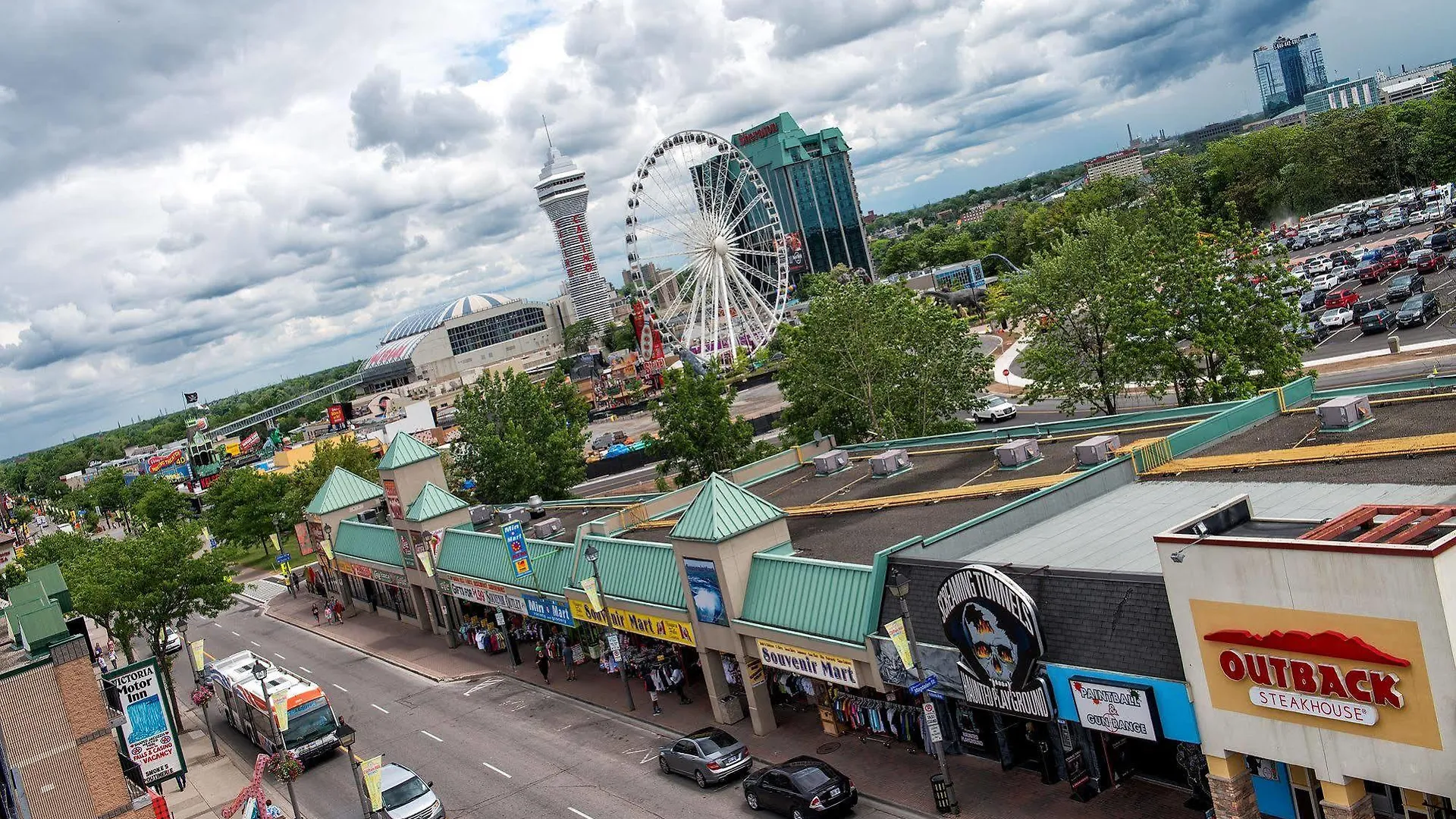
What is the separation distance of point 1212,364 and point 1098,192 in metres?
137

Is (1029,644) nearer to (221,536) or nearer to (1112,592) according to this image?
(1112,592)

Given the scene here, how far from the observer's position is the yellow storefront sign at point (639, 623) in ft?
103

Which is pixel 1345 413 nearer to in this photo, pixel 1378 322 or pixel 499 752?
pixel 499 752

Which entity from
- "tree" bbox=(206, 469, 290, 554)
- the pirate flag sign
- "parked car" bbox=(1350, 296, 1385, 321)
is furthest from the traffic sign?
"tree" bbox=(206, 469, 290, 554)

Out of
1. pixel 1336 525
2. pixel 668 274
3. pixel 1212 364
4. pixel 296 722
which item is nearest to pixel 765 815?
pixel 1336 525

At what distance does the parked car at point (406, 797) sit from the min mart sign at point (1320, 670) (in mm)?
20035

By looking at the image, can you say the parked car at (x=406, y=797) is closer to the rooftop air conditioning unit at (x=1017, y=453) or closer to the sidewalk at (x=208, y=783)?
the sidewalk at (x=208, y=783)

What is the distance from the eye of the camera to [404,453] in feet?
160

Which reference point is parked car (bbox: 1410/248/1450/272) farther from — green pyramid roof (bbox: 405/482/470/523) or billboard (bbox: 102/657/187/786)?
billboard (bbox: 102/657/187/786)

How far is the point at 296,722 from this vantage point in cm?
3544

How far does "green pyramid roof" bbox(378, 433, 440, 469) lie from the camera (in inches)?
1906

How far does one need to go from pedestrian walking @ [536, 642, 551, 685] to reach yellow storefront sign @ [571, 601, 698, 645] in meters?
3.34

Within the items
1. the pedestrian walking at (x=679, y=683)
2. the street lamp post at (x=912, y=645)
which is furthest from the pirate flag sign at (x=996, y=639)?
the pedestrian walking at (x=679, y=683)

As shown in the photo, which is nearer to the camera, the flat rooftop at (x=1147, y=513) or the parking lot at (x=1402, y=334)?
the flat rooftop at (x=1147, y=513)
